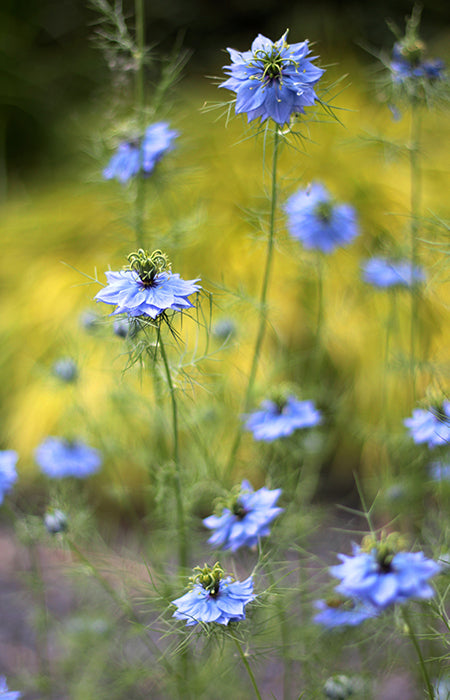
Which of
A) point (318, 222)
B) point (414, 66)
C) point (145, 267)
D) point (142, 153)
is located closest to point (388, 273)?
point (318, 222)

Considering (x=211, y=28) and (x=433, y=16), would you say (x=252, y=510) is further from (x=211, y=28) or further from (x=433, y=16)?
(x=433, y=16)

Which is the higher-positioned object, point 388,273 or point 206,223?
point 206,223

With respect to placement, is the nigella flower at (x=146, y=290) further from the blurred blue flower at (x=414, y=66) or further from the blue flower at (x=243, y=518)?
the blurred blue flower at (x=414, y=66)

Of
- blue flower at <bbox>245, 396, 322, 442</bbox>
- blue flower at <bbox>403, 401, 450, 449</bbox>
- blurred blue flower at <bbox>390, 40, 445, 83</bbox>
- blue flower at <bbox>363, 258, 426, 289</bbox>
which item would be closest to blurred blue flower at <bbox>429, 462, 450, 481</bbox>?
blue flower at <bbox>403, 401, 450, 449</bbox>

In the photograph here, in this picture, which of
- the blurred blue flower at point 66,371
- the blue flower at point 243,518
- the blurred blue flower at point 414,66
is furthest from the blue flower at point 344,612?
the blurred blue flower at point 414,66

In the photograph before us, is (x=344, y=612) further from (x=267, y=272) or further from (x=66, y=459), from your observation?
(x=66, y=459)

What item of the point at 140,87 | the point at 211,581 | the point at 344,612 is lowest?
the point at 344,612
